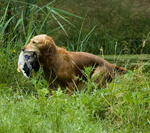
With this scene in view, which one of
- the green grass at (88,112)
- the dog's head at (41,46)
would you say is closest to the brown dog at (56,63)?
the dog's head at (41,46)

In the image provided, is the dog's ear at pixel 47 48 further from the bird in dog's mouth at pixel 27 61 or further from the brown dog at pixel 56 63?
the bird in dog's mouth at pixel 27 61

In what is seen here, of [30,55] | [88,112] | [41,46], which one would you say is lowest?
[88,112]

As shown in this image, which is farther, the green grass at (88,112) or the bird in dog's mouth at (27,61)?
the bird in dog's mouth at (27,61)

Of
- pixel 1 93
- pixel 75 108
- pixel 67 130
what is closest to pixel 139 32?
pixel 1 93

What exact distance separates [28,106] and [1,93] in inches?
46.4

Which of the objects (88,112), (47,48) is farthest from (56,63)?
(88,112)

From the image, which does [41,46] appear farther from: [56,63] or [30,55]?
[56,63]

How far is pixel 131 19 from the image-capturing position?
971 cm

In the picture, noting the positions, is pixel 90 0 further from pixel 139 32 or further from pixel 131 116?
pixel 131 116

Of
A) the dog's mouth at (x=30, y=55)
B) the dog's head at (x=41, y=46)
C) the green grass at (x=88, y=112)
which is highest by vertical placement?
the dog's head at (x=41, y=46)

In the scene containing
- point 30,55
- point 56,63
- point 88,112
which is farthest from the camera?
point 56,63

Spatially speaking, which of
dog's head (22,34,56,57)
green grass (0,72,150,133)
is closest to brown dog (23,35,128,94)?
dog's head (22,34,56,57)

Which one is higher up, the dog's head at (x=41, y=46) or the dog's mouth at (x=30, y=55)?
the dog's head at (x=41, y=46)

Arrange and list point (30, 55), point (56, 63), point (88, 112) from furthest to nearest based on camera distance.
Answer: point (56, 63) → point (30, 55) → point (88, 112)
